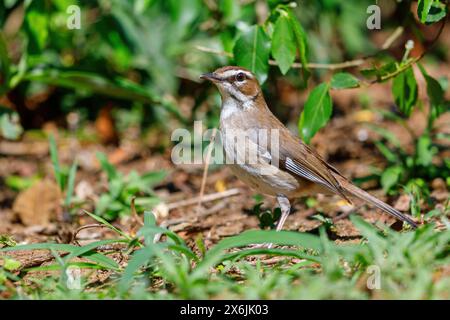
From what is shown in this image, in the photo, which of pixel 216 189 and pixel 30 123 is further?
pixel 30 123

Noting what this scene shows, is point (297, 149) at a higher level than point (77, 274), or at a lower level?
higher

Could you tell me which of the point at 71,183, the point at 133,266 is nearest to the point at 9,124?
the point at 71,183

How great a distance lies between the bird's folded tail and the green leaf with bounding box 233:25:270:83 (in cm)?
115

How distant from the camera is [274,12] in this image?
594 cm

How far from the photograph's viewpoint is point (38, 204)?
7359 mm

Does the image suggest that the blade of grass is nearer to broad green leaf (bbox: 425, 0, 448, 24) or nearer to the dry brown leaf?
the dry brown leaf

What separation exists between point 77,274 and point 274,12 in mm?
2657

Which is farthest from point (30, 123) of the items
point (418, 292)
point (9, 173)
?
point (418, 292)

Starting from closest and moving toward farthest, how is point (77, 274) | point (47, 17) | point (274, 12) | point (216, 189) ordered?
1. point (77, 274)
2. point (274, 12)
3. point (47, 17)
4. point (216, 189)

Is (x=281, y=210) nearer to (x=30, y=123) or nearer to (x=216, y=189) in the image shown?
(x=216, y=189)

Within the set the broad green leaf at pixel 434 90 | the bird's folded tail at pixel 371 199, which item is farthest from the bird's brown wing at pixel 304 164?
the broad green leaf at pixel 434 90

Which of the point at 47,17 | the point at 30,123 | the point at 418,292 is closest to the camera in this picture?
the point at 418,292
